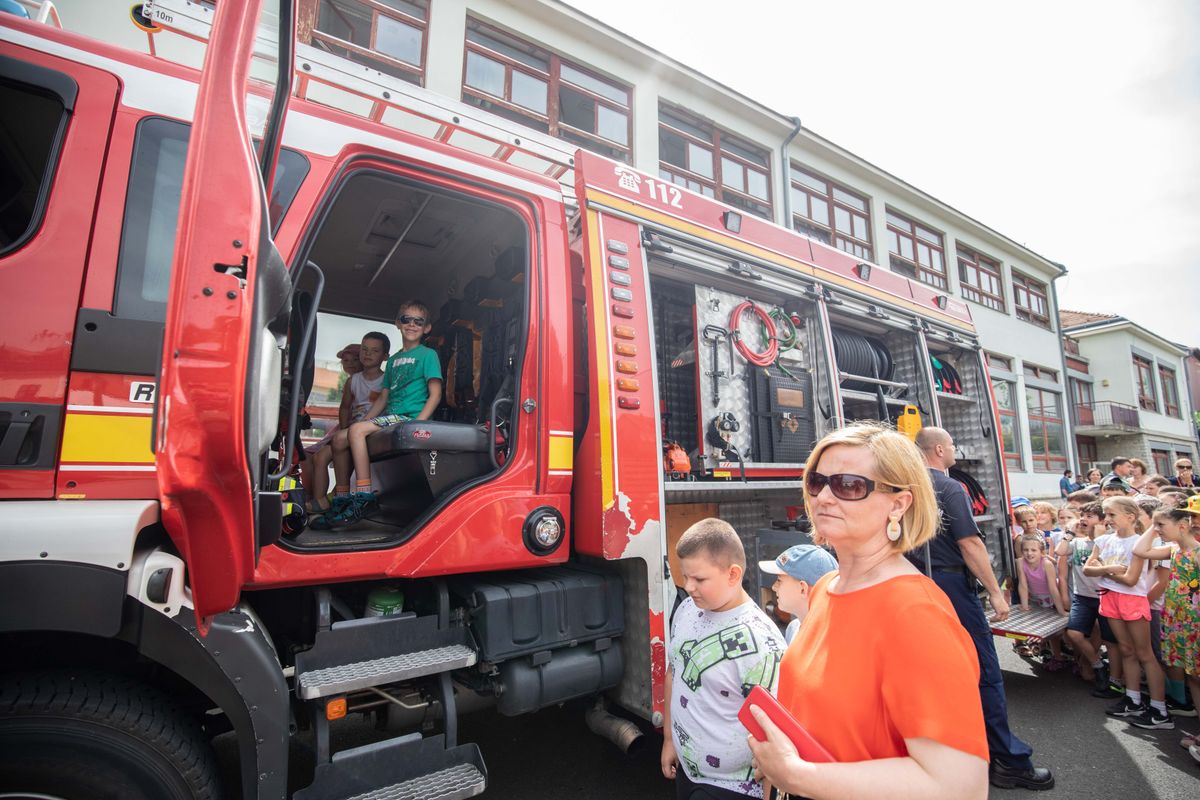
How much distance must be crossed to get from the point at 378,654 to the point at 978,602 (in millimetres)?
3149

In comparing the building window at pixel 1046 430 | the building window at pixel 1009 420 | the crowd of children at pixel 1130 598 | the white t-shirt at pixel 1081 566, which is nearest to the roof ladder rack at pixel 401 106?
the crowd of children at pixel 1130 598

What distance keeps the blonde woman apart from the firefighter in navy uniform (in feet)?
7.53

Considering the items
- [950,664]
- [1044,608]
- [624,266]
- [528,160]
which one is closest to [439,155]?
[528,160]

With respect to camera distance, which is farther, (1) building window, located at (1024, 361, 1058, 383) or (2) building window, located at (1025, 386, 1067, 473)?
(1) building window, located at (1024, 361, 1058, 383)

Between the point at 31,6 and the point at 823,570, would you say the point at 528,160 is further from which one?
the point at 823,570

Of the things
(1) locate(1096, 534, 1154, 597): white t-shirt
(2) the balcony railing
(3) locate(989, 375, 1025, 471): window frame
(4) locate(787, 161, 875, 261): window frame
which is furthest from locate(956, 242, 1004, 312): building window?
(1) locate(1096, 534, 1154, 597): white t-shirt

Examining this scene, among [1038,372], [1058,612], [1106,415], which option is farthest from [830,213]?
[1106,415]

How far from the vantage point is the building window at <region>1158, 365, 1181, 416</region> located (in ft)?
104

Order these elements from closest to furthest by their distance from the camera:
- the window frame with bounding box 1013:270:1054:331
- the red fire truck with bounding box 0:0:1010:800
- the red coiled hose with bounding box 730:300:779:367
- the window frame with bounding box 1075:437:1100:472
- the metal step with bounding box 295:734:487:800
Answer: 1. the red fire truck with bounding box 0:0:1010:800
2. the metal step with bounding box 295:734:487:800
3. the red coiled hose with bounding box 730:300:779:367
4. the window frame with bounding box 1013:270:1054:331
5. the window frame with bounding box 1075:437:1100:472

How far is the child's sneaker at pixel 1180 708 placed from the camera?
4.12 m

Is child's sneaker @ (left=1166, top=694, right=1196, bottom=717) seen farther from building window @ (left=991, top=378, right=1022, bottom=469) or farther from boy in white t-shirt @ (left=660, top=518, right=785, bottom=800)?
building window @ (left=991, top=378, right=1022, bottom=469)

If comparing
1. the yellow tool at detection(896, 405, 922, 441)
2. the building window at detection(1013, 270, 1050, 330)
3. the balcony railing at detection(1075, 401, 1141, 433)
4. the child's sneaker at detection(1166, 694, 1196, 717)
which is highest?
the building window at detection(1013, 270, 1050, 330)

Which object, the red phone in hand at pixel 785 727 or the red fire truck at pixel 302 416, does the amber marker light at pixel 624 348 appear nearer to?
the red fire truck at pixel 302 416

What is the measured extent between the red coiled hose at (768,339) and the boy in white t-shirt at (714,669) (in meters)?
1.60
